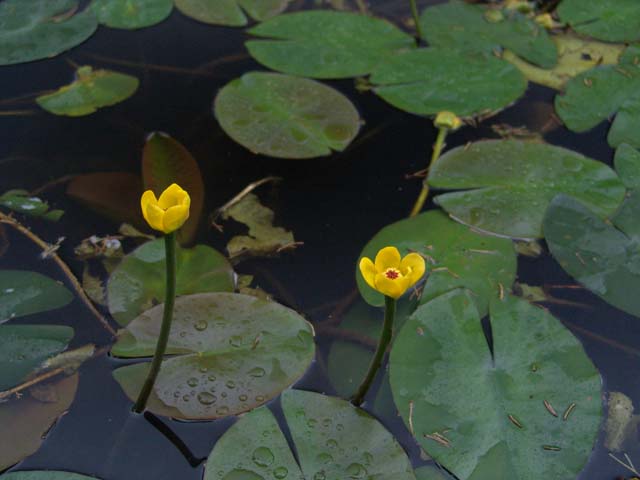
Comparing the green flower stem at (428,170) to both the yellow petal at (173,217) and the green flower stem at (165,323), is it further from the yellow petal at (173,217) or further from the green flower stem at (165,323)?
the yellow petal at (173,217)

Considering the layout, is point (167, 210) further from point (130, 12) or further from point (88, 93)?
point (130, 12)

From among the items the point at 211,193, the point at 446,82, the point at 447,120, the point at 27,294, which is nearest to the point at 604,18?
the point at 446,82

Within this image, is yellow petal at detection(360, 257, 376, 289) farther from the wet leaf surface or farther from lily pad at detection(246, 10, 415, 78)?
lily pad at detection(246, 10, 415, 78)

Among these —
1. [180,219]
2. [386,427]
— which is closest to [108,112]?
[180,219]

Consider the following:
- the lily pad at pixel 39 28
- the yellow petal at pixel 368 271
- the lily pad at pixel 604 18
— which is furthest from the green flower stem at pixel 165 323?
the lily pad at pixel 604 18

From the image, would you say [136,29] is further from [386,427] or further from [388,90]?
[386,427]

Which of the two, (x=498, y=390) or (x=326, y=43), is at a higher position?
(x=326, y=43)

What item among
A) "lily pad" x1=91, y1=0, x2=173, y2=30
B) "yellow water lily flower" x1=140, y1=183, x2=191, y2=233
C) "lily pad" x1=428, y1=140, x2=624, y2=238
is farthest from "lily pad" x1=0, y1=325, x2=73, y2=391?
"lily pad" x1=91, y1=0, x2=173, y2=30
